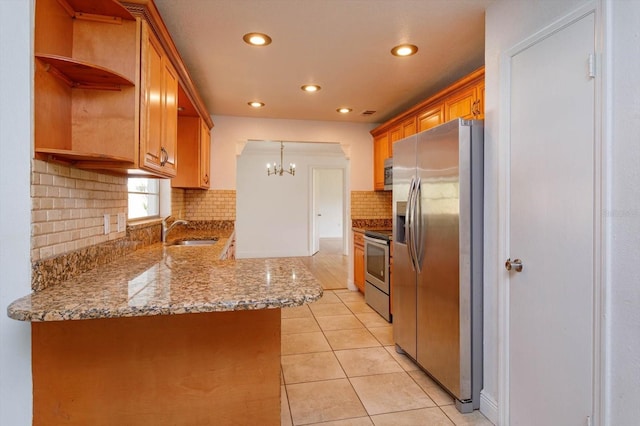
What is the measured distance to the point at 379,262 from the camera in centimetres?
381

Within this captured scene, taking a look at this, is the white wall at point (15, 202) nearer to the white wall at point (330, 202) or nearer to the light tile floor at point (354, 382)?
the light tile floor at point (354, 382)

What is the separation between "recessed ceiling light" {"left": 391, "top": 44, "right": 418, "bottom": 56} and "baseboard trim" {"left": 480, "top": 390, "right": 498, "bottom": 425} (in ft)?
7.71

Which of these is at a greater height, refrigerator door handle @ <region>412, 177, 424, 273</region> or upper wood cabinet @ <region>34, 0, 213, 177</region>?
upper wood cabinet @ <region>34, 0, 213, 177</region>

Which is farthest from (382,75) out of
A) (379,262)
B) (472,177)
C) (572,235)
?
(572,235)

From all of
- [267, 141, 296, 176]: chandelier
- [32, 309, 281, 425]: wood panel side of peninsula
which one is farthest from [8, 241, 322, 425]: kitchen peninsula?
[267, 141, 296, 176]: chandelier

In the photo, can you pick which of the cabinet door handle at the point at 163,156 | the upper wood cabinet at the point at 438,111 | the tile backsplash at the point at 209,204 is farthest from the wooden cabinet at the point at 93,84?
the tile backsplash at the point at 209,204

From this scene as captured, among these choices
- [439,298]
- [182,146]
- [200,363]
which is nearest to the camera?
[200,363]

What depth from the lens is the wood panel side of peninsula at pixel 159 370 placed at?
4.21ft

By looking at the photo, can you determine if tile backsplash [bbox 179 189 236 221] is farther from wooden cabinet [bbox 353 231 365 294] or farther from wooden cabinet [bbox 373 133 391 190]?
wooden cabinet [bbox 373 133 391 190]

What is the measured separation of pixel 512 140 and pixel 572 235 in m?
0.60

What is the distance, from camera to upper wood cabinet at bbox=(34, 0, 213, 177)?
135cm

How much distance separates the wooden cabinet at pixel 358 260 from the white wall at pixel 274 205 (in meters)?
3.23

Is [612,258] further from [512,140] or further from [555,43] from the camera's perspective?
[555,43]

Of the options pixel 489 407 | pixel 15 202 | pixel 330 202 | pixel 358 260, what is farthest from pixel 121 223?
pixel 330 202
